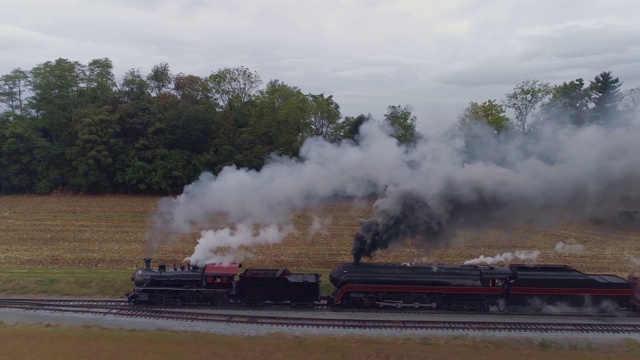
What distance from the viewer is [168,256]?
3466 cm

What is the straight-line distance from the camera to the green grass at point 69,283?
27234 mm

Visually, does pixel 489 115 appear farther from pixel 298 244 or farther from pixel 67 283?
pixel 67 283

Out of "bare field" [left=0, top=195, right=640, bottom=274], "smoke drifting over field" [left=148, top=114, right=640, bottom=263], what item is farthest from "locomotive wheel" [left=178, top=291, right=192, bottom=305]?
"bare field" [left=0, top=195, right=640, bottom=274]

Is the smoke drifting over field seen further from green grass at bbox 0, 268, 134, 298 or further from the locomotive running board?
green grass at bbox 0, 268, 134, 298

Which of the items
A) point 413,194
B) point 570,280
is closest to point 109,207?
point 413,194

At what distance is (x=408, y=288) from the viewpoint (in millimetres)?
23156

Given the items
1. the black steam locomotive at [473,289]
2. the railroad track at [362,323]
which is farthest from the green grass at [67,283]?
the black steam locomotive at [473,289]

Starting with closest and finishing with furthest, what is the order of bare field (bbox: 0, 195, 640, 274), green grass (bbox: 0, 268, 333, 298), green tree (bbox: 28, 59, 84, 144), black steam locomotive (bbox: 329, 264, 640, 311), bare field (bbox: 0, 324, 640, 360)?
bare field (bbox: 0, 324, 640, 360), black steam locomotive (bbox: 329, 264, 640, 311), green grass (bbox: 0, 268, 333, 298), bare field (bbox: 0, 195, 640, 274), green tree (bbox: 28, 59, 84, 144)

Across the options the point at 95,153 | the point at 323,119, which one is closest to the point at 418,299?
the point at 323,119

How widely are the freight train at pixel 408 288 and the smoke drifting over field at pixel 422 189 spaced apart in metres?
2.00

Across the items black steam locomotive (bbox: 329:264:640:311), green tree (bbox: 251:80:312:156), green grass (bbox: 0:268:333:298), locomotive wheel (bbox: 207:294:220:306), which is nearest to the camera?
black steam locomotive (bbox: 329:264:640:311)

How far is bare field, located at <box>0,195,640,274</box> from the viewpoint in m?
33.9

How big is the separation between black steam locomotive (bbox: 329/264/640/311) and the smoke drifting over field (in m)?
2.00

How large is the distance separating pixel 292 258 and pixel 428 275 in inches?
526
